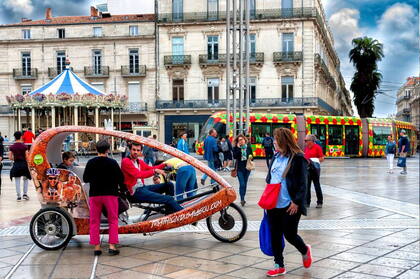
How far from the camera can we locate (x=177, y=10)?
152 ft

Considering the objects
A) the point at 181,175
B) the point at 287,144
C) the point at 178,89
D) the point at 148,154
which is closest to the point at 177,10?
the point at 178,89

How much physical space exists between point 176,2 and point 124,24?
17.2 ft

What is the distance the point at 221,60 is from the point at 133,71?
817 cm

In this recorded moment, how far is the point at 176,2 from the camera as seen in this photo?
152 feet

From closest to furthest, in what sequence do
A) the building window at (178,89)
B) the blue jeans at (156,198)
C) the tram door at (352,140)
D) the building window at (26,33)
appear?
the blue jeans at (156,198) < the tram door at (352,140) < the building window at (178,89) < the building window at (26,33)

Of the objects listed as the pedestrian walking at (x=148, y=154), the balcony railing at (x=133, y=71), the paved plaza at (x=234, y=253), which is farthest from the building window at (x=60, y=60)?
the paved plaza at (x=234, y=253)

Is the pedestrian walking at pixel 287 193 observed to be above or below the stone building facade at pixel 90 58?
below

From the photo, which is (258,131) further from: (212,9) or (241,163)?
(241,163)

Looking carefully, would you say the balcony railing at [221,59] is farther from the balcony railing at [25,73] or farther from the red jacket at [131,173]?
the red jacket at [131,173]

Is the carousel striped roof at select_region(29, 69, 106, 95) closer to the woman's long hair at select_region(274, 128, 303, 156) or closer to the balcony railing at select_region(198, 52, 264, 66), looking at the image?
the balcony railing at select_region(198, 52, 264, 66)

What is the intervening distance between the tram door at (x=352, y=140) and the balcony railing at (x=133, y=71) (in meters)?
19.9

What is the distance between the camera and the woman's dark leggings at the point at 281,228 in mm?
5727

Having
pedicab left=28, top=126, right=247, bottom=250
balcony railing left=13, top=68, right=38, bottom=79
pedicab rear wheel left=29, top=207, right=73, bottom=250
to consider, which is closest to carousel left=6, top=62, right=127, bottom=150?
balcony railing left=13, top=68, right=38, bottom=79

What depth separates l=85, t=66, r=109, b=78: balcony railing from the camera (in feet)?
154
